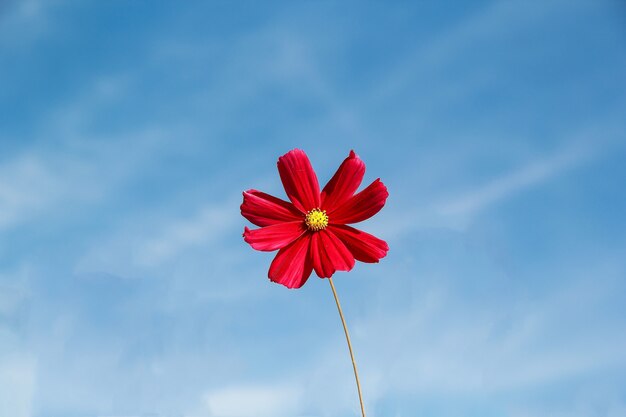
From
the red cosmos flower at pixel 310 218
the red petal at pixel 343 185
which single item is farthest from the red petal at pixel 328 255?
the red petal at pixel 343 185

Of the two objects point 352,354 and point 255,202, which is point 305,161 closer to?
point 255,202

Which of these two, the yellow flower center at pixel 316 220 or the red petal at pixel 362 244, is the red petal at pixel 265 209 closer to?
the yellow flower center at pixel 316 220

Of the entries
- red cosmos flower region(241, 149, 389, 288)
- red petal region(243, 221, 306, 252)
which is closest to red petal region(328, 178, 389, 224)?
red cosmos flower region(241, 149, 389, 288)

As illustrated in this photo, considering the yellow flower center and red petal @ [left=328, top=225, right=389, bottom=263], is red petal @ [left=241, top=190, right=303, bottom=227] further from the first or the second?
red petal @ [left=328, top=225, right=389, bottom=263]

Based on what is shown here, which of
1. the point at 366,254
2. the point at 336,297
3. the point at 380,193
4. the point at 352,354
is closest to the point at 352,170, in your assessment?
the point at 380,193

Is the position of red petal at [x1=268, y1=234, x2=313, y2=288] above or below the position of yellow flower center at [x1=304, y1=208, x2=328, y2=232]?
below

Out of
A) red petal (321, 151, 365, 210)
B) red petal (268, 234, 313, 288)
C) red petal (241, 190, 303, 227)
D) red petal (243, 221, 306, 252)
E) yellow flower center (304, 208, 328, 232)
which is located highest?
red petal (321, 151, 365, 210)
